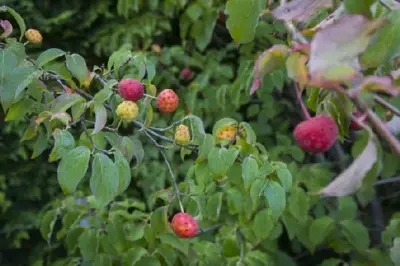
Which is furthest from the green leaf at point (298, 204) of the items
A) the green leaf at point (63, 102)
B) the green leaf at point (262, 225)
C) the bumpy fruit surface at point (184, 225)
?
the green leaf at point (63, 102)

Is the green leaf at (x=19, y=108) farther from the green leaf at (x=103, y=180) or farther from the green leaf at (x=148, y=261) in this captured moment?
the green leaf at (x=148, y=261)

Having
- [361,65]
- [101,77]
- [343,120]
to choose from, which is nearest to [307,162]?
[101,77]

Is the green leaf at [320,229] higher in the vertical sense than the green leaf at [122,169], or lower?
lower

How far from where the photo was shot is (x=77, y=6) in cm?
262

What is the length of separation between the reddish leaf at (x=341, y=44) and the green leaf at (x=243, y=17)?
12.1 inches

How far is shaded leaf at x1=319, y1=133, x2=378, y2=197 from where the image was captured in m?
0.54

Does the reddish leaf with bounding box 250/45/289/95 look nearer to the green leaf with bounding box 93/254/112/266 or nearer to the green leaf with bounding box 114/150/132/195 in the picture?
the green leaf with bounding box 114/150/132/195

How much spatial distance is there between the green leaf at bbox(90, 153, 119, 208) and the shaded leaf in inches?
23.4

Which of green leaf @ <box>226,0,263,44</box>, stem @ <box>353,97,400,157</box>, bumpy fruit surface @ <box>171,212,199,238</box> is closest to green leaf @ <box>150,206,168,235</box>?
bumpy fruit surface @ <box>171,212,199,238</box>

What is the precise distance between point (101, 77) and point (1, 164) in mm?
1313

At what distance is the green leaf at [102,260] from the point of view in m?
1.54

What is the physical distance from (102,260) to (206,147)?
476 mm

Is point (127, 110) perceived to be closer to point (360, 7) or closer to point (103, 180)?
point (103, 180)

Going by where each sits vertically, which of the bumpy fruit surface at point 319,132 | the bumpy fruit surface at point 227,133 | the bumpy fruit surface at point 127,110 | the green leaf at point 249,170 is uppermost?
the bumpy fruit surface at point 319,132
